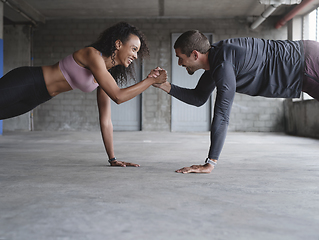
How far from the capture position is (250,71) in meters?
2.12

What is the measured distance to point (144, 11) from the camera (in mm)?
7977

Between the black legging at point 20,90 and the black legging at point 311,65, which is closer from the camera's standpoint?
the black legging at point 20,90

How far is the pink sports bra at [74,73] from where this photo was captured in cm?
204

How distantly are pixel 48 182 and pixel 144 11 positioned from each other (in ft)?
22.8

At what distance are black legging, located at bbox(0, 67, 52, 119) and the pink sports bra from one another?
0.53ft

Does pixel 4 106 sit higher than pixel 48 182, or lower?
higher

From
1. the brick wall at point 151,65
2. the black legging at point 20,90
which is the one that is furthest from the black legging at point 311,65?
the brick wall at point 151,65

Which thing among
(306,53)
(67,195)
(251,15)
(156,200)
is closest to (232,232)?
(156,200)

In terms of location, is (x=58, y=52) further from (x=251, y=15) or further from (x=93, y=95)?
(x=251, y=15)

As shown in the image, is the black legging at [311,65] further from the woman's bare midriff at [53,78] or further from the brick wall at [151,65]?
the brick wall at [151,65]

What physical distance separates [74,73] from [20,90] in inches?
14.4

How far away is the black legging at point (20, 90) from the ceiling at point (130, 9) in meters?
5.87

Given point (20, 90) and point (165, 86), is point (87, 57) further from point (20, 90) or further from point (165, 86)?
point (165, 86)

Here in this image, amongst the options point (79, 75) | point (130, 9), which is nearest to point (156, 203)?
point (79, 75)
